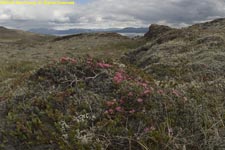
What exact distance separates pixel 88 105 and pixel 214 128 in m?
2.57

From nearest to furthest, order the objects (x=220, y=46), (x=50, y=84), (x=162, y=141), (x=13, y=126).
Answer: (x=162, y=141)
(x=13, y=126)
(x=50, y=84)
(x=220, y=46)

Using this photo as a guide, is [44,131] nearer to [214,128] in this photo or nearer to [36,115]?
[36,115]

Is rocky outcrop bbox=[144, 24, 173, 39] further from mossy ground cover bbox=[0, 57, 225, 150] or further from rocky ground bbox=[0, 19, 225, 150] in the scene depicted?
mossy ground cover bbox=[0, 57, 225, 150]

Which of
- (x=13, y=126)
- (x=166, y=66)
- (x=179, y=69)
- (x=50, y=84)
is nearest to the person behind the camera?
(x=13, y=126)

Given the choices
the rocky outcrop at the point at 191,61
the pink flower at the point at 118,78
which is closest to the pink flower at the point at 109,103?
the pink flower at the point at 118,78

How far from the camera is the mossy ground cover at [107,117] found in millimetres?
5875

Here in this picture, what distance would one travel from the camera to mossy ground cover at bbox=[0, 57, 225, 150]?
19.3ft

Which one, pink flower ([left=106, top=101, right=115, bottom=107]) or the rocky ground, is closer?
the rocky ground

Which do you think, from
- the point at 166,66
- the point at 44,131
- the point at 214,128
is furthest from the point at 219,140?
the point at 166,66

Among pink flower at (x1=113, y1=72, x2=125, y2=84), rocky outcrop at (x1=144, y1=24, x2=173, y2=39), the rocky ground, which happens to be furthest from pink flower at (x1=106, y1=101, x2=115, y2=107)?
rocky outcrop at (x1=144, y1=24, x2=173, y2=39)

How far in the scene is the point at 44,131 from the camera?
6434 millimetres

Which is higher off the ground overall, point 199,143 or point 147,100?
point 147,100

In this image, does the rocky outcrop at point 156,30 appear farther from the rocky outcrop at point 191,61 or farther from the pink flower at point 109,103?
the pink flower at point 109,103

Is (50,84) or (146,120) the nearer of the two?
(146,120)
